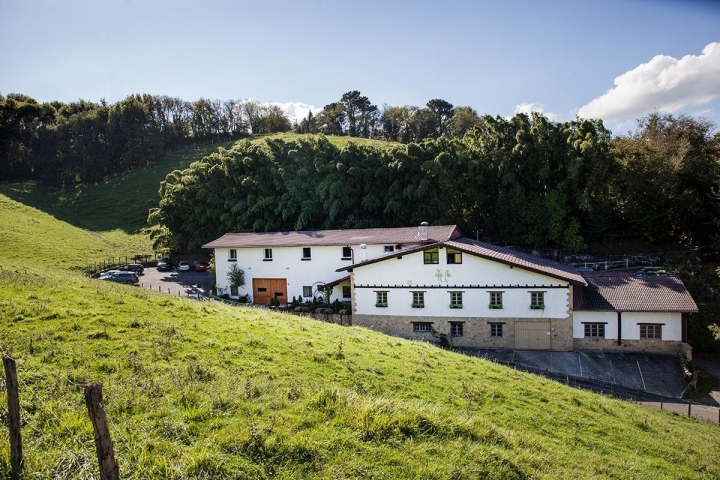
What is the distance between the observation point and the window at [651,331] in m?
27.2

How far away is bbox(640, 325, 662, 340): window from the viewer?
89.4 feet

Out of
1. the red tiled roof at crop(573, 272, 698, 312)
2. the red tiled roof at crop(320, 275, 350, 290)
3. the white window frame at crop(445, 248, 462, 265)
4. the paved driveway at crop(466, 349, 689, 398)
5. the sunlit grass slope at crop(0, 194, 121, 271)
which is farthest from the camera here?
the sunlit grass slope at crop(0, 194, 121, 271)

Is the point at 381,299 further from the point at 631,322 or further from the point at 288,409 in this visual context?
the point at 288,409

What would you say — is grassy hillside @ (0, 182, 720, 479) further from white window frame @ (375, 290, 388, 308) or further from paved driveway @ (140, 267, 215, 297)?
paved driveway @ (140, 267, 215, 297)

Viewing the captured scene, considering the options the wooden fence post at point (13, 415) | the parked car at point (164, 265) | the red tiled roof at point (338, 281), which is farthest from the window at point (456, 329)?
the parked car at point (164, 265)

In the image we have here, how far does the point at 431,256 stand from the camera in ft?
98.9

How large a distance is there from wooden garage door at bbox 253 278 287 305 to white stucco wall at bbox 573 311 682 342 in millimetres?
22107

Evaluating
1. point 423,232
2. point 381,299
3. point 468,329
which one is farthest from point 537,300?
point 423,232

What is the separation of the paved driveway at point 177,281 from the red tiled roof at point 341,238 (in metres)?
4.92

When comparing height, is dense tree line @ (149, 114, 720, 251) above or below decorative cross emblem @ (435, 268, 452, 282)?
above

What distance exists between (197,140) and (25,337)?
320 ft

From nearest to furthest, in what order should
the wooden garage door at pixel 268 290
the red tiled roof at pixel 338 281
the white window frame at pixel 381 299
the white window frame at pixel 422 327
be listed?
the white window frame at pixel 422 327 < the white window frame at pixel 381 299 < the red tiled roof at pixel 338 281 < the wooden garage door at pixel 268 290

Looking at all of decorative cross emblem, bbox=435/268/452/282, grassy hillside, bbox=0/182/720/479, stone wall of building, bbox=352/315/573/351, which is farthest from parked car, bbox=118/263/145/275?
decorative cross emblem, bbox=435/268/452/282

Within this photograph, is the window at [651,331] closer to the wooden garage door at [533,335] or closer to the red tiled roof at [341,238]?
the wooden garage door at [533,335]
